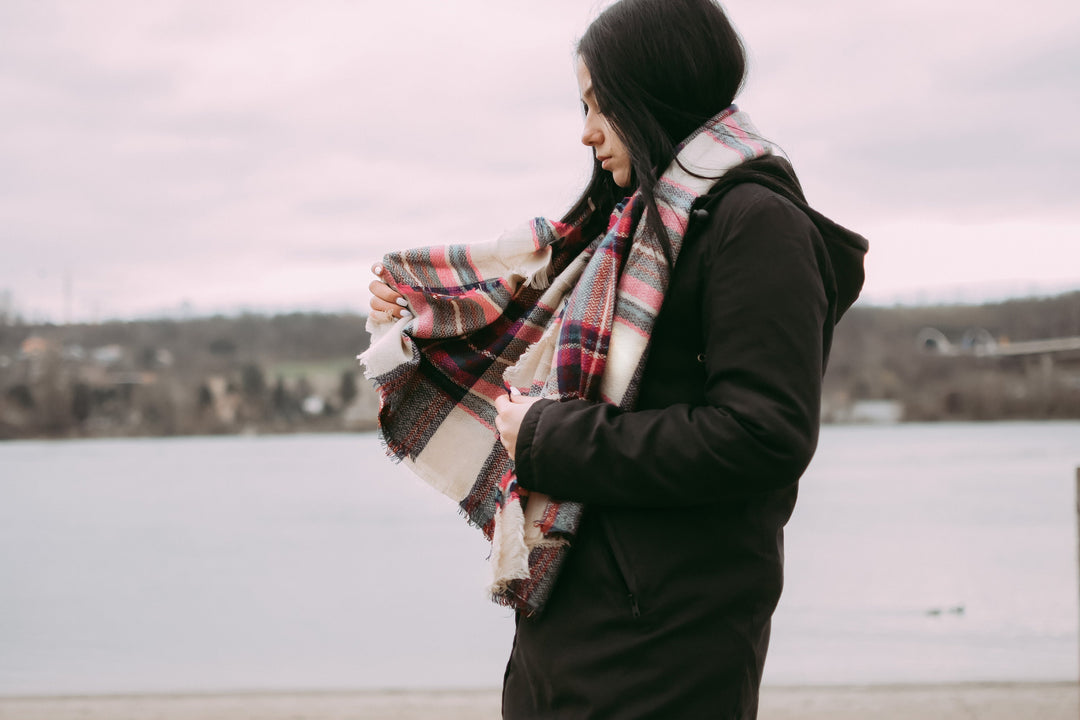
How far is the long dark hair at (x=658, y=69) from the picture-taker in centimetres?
108

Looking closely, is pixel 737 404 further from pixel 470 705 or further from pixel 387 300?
pixel 470 705

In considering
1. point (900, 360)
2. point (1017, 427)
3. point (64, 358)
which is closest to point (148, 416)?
point (64, 358)

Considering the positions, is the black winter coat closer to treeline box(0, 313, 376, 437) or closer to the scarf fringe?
the scarf fringe

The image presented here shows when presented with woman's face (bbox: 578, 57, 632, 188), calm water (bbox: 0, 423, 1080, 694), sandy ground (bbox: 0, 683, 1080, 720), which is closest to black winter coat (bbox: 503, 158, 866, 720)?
woman's face (bbox: 578, 57, 632, 188)

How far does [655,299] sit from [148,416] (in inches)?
1412

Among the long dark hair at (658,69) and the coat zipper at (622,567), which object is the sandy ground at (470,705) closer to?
the coat zipper at (622,567)

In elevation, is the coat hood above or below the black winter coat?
above

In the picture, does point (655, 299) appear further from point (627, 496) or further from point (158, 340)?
point (158, 340)

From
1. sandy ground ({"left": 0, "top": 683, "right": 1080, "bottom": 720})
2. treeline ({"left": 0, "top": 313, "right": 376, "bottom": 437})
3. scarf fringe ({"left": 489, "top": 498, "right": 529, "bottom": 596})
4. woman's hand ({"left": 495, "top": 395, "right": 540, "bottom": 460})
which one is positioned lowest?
treeline ({"left": 0, "top": 313, "right": 376, "bottom": 437})

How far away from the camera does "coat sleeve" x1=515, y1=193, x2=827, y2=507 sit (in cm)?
97

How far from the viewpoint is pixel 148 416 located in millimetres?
34344

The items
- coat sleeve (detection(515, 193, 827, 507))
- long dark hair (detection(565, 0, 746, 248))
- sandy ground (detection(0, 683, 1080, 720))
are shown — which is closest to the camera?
coat sleeve (detection(515, 193, 827, 507))

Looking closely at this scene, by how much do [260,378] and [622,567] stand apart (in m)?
32.7

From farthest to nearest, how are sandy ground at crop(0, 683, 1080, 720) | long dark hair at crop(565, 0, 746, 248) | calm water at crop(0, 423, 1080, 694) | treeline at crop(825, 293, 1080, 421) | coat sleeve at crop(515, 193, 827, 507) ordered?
treeline at crop(825, 293, 1080, 421), calm water at crop(0, 423, 1080, 694), sandy ground at crop(0, 683, 1080, 720), long dark hair at crop(565, 0, 746, 248), coat sleeve at crop(515, 193, 827, 507)
